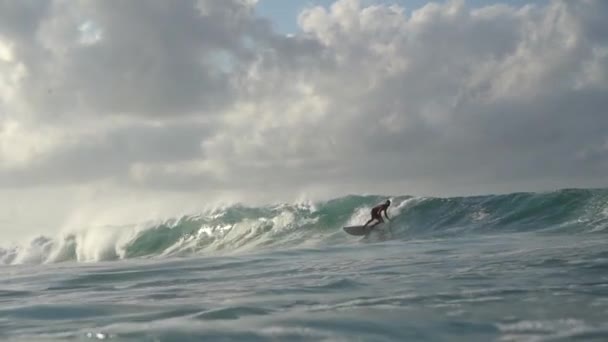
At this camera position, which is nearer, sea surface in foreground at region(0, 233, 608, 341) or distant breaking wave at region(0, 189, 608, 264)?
sea surface in foreground at region(0, 233, 608, 341)

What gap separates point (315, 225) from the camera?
24344 mm

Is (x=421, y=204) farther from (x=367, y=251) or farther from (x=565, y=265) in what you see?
(x=565, y=265)

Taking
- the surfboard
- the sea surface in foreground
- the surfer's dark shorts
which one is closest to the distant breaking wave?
the surfboard

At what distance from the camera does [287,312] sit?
5.37m

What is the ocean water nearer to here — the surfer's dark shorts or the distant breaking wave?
the distant breaking wave

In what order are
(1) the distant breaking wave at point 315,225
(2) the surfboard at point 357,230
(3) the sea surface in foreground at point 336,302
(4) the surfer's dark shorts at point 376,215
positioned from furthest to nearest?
(4) the surfer's dark shorts at point 376,215, (2) the surfboard at point 357,230, (1) the distant breaking wave at point 315,225, (3) the sea surface in foreground at point 336,302

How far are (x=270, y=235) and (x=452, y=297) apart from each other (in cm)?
1820

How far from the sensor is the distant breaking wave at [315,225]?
19.6 metres

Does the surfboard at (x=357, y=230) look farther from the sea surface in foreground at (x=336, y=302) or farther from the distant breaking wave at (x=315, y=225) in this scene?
the sea surface in foreground at (x=336, y=302)

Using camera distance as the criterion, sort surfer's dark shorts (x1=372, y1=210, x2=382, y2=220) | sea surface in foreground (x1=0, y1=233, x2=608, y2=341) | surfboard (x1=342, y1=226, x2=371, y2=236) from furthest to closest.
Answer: surfer's dark shorts (x1=372, y1=210, x2=382, y2=220) < surfboard (x1=342, y1=226, x2=371, y2=236) < sea surface in foreground (x1=0, y1=233, x2=608, y2=341)

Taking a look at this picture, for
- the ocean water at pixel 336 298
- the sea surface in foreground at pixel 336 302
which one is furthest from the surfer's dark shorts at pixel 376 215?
the sea surface in foreground at pixel 336 302

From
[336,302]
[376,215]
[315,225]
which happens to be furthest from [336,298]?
[315,225]

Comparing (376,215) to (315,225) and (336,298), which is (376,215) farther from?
(336,298)

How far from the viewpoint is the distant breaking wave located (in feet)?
64.4
